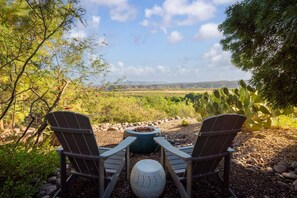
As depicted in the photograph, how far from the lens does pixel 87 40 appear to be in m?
4.71

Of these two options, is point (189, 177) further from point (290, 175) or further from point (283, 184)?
point (290, 175)

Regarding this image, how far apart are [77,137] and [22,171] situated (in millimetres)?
921

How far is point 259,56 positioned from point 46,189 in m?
3.20

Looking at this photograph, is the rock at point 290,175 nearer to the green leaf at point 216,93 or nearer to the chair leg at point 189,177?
the chair leg at point 189,177

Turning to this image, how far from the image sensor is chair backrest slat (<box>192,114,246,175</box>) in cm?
230

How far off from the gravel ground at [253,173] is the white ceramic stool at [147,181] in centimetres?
27

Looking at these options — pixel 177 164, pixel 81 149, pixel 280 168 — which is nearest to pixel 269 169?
pixel 280 168

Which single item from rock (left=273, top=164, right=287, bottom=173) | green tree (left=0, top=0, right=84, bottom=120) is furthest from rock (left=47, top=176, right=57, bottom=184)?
rock (left=273, top=164, right=287, bottom=173)

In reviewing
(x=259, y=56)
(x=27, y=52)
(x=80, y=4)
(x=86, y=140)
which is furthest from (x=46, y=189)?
(x=259, y=56)

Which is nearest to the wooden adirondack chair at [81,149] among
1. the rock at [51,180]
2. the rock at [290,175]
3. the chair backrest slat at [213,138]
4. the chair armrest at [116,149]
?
the chair armrest at [116,149]

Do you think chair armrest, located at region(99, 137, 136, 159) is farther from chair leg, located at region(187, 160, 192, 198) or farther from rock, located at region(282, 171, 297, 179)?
rock, located at region(282, 171, 297, 179)

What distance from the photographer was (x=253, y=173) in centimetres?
323

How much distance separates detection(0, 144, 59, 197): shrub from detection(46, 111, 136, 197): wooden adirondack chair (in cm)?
40

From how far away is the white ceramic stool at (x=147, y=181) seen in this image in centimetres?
251
